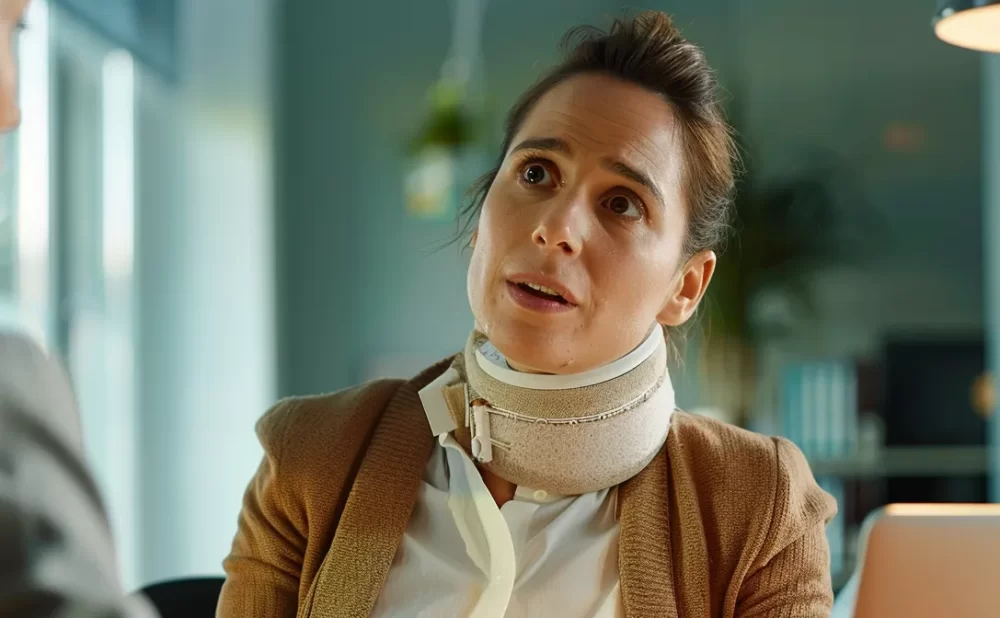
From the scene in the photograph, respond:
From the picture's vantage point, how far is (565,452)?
1234 millimetres

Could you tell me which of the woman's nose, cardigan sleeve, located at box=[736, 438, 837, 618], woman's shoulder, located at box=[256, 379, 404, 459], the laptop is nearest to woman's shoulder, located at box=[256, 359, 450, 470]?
woman's shoulder, located at box=[256, 379, 404, 459]

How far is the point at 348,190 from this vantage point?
5410mm

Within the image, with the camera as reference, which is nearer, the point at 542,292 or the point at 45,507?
the point at 45,507

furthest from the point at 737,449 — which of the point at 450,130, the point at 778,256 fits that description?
the point at 450,130

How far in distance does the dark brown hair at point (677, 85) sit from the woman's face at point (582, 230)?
0.02m

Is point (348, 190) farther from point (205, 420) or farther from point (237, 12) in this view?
point (205, 420)

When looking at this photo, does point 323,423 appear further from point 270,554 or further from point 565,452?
point 565,452

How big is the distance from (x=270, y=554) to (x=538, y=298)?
1.31ft

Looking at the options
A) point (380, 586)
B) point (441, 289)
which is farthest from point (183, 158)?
point (380, 586)

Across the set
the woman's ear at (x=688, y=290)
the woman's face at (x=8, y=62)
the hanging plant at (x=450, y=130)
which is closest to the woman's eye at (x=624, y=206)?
the woman's ear at (x=688, y=290)

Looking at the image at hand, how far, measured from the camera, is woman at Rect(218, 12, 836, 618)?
1198 mm

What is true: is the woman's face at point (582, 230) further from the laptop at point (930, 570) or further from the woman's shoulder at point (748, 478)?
the laptop at point (930, 570)

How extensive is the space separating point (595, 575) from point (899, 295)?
405cm

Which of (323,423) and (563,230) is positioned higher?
(563,230)
